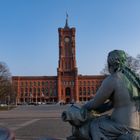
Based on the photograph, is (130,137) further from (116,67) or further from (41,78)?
(41,78)

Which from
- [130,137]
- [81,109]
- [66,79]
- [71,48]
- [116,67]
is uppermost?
[71,48]

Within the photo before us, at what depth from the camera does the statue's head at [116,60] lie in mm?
3666

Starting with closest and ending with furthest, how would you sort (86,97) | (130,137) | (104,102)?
(130,137) → (104,102) → (86,97)

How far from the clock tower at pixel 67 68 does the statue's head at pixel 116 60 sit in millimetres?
140551

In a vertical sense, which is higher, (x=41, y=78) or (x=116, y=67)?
(x=41, y=78)

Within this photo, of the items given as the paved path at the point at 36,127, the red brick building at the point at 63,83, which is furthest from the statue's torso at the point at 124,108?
the red brick building at the point at 63,83

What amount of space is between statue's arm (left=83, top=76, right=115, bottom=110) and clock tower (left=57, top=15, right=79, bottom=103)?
141 metres

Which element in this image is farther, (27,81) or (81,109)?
(27,81)

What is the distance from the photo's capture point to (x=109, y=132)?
3.45 m

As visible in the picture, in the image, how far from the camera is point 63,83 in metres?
150

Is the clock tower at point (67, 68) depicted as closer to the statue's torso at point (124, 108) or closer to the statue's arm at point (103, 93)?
the statue's arm at point (103, 93)

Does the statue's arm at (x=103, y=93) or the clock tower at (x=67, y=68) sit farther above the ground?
the clock tower at (x=67, y=68)

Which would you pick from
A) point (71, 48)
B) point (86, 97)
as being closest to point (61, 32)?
point (71, 48)

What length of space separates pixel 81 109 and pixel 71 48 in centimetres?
14349
